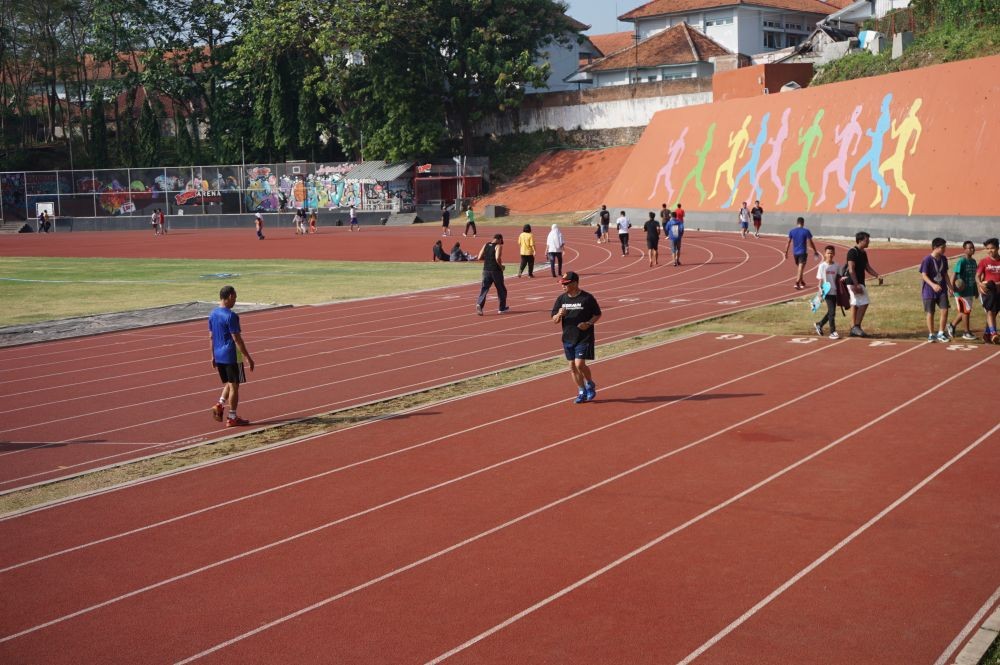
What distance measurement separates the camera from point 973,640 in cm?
638

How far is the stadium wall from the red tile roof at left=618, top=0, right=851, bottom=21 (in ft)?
110

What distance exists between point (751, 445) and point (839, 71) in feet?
142

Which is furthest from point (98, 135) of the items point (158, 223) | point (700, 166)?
point (700, 166)

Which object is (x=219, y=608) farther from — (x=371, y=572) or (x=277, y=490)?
(x=277, y=490)

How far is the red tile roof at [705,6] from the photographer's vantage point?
268ft

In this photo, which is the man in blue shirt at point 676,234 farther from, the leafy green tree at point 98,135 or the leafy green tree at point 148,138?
the leafy green tree at point 98,135

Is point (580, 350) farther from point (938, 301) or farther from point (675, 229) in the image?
point (675, 229)

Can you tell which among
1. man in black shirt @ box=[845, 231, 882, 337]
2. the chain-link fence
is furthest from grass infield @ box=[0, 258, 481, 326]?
the chain-link fence

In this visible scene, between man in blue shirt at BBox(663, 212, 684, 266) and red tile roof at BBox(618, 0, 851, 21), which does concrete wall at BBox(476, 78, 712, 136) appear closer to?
red tile roof at BBox(618, 0, 851, 21)

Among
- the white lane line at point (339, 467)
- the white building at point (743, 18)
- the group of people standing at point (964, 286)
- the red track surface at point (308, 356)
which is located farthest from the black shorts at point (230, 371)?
the white building at point (743, 18)

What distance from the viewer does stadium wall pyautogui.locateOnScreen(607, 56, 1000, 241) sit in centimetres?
3403

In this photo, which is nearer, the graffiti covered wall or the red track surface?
the red track surface

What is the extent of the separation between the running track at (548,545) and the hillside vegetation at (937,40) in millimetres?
33831

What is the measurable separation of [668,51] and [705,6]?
27.9ft
